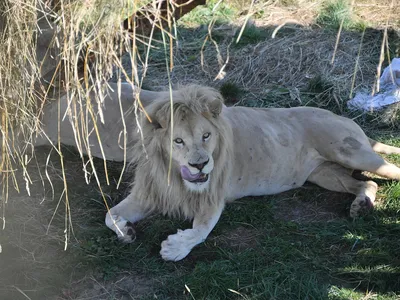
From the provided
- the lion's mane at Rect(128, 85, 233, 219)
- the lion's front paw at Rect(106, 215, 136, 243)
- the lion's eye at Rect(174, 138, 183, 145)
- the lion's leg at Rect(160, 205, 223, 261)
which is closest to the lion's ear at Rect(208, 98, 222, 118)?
the lion's mane at Rect(128, 85, 233, 219)

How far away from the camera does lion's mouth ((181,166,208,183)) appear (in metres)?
4.35

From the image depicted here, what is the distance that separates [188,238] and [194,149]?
0.57 meters

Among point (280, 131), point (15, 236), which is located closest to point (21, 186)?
point (15, 236)

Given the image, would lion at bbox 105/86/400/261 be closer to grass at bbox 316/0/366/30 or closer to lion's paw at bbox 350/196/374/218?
lion's paw at bbox 350/196/374/218

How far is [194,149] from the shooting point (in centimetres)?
427

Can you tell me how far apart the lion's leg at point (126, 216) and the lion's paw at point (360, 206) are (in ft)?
4.82

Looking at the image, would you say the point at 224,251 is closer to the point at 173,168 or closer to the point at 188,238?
the point at 188,238

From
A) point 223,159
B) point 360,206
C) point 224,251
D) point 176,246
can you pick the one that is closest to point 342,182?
point 360,206

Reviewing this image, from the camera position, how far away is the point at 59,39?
9.87ft

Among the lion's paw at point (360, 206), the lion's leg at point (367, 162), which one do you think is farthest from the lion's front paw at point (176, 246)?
the lion's leg at point (367, 162)

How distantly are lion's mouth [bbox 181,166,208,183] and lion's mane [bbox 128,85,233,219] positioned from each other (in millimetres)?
183

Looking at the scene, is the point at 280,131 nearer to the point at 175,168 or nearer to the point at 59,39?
the point at 175,168

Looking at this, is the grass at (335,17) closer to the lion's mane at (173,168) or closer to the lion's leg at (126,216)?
the lion's mane at (173,168)

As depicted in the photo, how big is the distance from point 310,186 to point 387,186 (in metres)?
0.59
